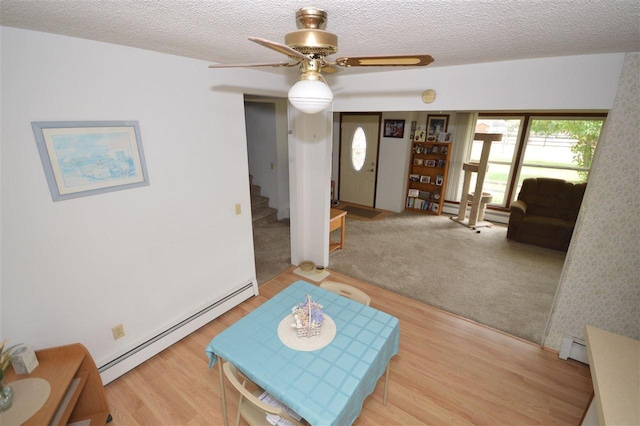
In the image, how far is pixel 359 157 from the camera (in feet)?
20.7

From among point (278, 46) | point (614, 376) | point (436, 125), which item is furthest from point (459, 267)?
point (278, 46)

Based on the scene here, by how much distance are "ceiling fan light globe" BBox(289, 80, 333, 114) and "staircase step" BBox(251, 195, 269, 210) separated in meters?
4.36

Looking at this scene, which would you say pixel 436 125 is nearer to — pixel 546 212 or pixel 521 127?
pixel 521 127

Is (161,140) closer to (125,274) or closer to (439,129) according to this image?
(125,274)

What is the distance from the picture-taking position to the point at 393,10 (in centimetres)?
113

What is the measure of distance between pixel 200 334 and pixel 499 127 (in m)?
5.94

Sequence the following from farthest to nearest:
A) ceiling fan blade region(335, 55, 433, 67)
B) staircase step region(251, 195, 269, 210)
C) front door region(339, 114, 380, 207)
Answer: front door region(339, 114, 380, 207), staircase step region(251, 195, 269, 210), ceiling fan blade region(335, 55, 433, 67)

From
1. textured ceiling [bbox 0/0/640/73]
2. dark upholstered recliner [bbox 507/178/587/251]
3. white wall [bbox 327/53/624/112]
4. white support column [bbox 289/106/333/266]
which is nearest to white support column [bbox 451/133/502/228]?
dark upholstered recliner [bbox 507/178/587/251]

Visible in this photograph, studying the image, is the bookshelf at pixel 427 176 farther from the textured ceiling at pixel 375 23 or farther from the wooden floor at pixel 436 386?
the textured ceiling at pixel 375 23

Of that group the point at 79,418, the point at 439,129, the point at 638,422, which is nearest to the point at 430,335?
the point at 638,422

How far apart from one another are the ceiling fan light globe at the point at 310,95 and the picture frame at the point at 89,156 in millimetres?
1451

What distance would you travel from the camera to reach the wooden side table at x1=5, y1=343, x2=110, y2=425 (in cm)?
143

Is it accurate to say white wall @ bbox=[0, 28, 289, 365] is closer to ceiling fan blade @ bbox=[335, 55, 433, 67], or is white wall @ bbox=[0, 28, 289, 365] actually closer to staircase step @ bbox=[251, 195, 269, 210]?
ceiling fan blade @ bbox=[335, 55, 433, 67]

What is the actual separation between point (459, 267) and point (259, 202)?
3580 mm
